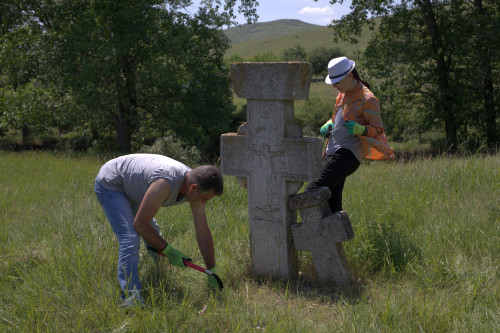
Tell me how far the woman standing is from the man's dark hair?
100cm

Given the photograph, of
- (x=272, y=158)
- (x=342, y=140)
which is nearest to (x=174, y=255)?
(x=272, y=158)

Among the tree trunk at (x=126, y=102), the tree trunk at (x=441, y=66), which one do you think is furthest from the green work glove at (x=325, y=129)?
the tree trunk at (x=441, y=66)

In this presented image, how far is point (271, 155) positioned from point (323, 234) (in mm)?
763

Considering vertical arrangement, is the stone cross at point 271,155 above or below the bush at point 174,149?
above

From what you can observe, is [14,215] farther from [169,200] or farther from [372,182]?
[372,182]

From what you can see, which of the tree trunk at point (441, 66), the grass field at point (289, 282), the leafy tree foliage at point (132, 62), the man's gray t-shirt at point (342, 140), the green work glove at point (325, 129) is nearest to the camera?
the grass field at point (289, 282)

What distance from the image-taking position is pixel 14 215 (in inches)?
226

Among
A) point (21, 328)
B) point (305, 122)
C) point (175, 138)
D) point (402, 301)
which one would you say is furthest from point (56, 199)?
point (305, 122)

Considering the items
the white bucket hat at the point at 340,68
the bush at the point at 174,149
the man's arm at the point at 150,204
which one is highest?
the white bucket hat at the point at 340,68

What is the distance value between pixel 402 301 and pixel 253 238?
1.43 metres

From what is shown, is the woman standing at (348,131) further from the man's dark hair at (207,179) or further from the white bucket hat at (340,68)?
the man's dark hair at (207,179)

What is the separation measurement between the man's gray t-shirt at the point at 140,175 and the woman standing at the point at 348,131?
3.98ft

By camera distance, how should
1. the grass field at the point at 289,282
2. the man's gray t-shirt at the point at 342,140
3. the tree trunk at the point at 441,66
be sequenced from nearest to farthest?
the grass field at the point at 289,282
the man's gray t-shirt at the point at 342,140
the tree trunk at the point at 441,66

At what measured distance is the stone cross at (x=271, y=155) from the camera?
12.3 feet
